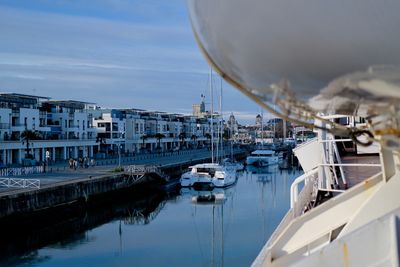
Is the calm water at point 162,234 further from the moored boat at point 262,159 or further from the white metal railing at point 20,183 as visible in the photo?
the moored boat at point 262,159

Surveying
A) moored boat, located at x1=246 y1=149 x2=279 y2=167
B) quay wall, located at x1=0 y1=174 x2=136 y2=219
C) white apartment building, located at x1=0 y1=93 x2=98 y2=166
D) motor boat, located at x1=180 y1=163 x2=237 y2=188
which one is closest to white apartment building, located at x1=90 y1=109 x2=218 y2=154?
white apartment building, located at x1=0 y1=93 x2=98 y2=166

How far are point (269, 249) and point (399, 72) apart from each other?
3378mm

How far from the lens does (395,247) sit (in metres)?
2.33

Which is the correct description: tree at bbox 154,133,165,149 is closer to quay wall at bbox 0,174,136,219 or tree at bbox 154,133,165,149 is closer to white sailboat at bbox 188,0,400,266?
quay wall at bbox 0,174,136,219

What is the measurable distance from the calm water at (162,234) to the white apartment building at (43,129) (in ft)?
51.4

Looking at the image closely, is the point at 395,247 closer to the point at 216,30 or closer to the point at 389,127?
the point at 389,127

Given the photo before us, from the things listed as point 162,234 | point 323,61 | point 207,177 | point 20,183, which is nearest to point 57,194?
point 20,183

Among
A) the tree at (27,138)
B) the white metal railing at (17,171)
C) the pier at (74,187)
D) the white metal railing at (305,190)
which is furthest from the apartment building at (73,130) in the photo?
the white metal railing at (305,190)

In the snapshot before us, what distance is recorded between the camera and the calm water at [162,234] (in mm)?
16469

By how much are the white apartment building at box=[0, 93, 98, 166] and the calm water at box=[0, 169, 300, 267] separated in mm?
15667

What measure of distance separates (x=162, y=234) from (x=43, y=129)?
1216 inches

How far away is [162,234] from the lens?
20.1 m

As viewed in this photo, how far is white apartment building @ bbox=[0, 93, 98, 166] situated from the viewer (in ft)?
134

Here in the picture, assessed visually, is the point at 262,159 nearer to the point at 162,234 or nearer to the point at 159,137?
the point at 159,137
